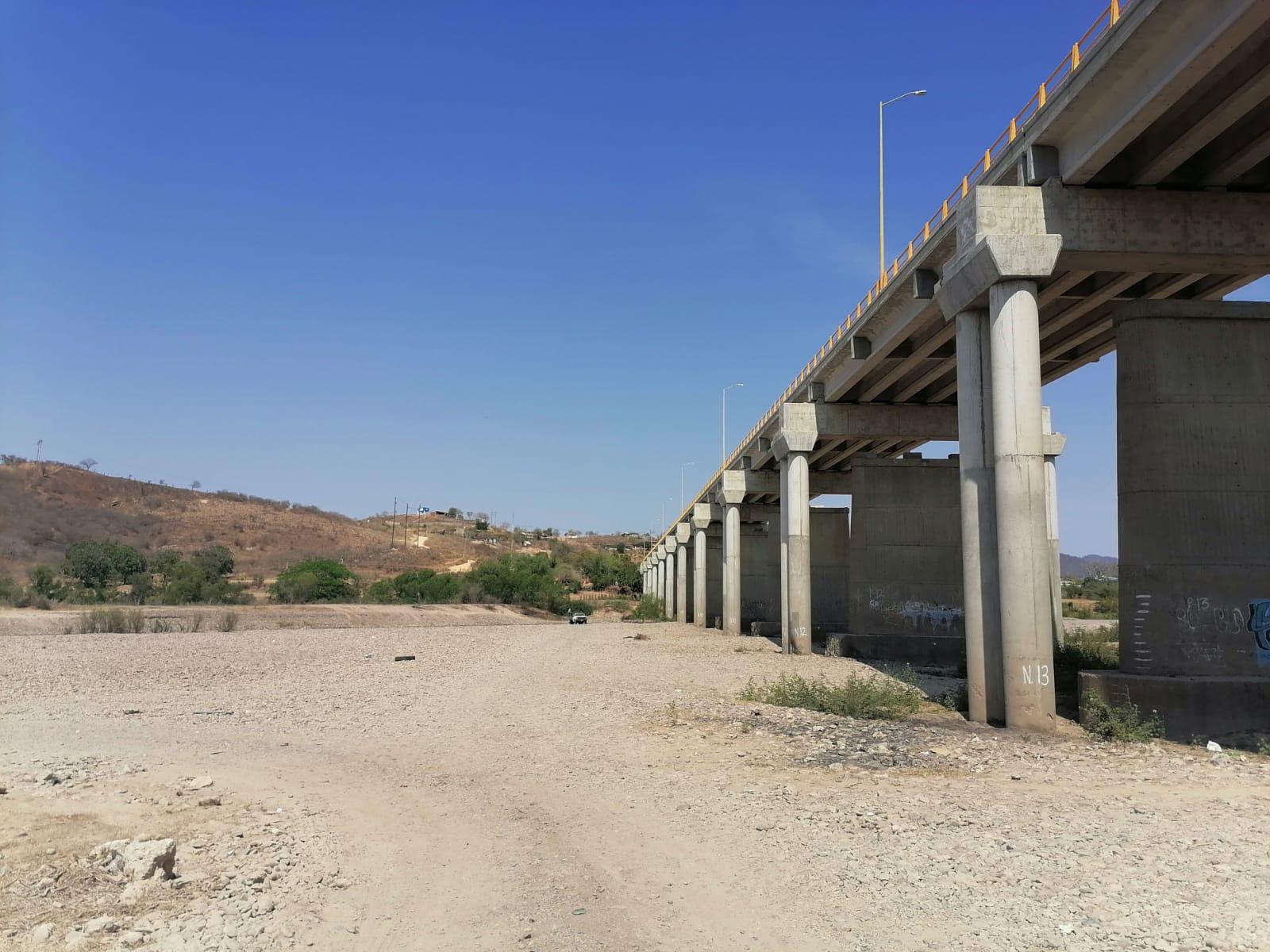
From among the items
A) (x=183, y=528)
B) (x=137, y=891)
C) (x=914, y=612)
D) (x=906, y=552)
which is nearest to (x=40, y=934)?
(x=137, y=891)

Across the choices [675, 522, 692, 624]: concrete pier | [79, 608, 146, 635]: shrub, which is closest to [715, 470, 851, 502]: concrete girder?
[675, 522, 692, 624]: concrete pier

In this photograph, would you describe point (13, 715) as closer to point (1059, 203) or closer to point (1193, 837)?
point (1193, 837)

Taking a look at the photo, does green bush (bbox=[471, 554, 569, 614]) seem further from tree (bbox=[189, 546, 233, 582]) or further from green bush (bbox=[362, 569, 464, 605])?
tree (bbox=[189, 546, 233, 582])

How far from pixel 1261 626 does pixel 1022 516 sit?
4.06 metres

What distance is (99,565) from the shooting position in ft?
232

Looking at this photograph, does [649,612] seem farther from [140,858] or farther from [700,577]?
[140,858]

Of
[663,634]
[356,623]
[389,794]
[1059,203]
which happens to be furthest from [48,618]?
[1059,203]

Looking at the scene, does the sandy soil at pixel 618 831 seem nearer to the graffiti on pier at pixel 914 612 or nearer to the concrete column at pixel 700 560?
the graffiti on pier at pixel 914 612

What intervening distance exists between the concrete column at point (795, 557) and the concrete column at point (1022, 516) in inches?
750

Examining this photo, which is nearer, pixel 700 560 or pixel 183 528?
pixel 700 560

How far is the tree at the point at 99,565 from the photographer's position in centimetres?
6994

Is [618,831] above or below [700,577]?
below

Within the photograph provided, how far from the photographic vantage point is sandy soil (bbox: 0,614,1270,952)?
5.90 m

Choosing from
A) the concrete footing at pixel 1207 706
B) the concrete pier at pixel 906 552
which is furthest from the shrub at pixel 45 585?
the concrete footing at pixel 1207 706
